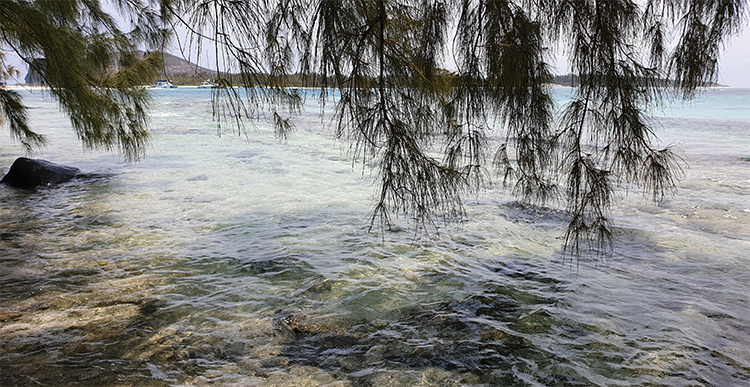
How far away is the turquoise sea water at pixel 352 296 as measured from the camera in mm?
2232

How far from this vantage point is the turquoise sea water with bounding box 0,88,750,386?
2.23 metres

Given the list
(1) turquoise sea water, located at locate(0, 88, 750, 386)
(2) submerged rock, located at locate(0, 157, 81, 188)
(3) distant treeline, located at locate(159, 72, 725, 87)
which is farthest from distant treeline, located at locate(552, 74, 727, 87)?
(2) submerged rock, located at locate(0, 157, 81, 188)

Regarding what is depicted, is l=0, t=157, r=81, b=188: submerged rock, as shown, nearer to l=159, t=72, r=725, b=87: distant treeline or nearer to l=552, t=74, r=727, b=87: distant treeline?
l=159, t=72, r=725, b=87: distant treeline

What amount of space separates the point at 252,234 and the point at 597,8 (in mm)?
3729

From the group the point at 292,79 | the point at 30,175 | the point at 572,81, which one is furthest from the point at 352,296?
the point at 30,175

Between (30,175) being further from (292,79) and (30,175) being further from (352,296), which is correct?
(292,79)

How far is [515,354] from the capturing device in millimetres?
2393

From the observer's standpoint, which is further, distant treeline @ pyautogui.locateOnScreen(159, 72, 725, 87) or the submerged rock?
the submerged rock

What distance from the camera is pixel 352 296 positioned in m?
3.12

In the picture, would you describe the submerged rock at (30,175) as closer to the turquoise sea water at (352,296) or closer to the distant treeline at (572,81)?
the turquoise sea water at (352,296)

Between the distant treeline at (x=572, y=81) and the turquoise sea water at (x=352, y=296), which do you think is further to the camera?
the turquoise sea water at (x=352, y=296)

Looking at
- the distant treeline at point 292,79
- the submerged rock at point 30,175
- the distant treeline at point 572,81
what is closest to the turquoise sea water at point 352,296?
the distant treeline at point 572,81

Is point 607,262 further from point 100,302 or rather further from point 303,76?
point 100,302

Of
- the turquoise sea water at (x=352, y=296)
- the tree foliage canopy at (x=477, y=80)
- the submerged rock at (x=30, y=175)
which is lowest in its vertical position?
the turquoise sea water at (x=352, y=296)
